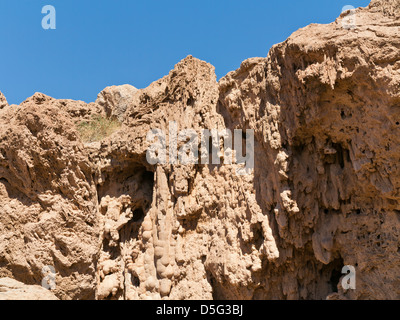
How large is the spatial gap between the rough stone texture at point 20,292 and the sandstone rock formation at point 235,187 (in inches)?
56.9

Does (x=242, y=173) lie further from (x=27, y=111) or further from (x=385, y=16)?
(x=27, y=111)

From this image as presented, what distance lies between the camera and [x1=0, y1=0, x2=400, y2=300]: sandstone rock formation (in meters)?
5.43

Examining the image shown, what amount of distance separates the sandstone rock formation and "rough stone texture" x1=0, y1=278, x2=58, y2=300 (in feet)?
4.75

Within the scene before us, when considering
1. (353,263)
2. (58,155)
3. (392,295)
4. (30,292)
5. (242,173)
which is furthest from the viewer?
(58,155)

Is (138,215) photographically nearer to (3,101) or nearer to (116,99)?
(116,99)

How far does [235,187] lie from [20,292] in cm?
294

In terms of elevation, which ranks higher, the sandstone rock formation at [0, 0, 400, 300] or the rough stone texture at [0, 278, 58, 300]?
the sandstone rock formation at [0, 0, 400, 300]

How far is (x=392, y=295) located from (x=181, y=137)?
345cm

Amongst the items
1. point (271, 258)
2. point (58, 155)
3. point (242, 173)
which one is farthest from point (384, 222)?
point (58, 155)

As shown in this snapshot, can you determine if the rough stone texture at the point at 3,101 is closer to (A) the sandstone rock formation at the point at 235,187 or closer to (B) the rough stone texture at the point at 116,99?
(A) the sandstone rock formation at the point at 235,187

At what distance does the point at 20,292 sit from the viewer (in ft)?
15.5

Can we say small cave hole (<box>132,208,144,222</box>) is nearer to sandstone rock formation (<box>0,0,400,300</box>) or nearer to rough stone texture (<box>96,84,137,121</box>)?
sandstone rock formation (<box>0,0,400,300</box>)

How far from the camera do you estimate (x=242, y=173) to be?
249 inches

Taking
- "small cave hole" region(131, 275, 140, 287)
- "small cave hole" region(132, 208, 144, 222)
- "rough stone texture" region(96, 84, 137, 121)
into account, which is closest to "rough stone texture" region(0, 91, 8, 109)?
"rough stone texture" region(96, 84, 137, 121)
